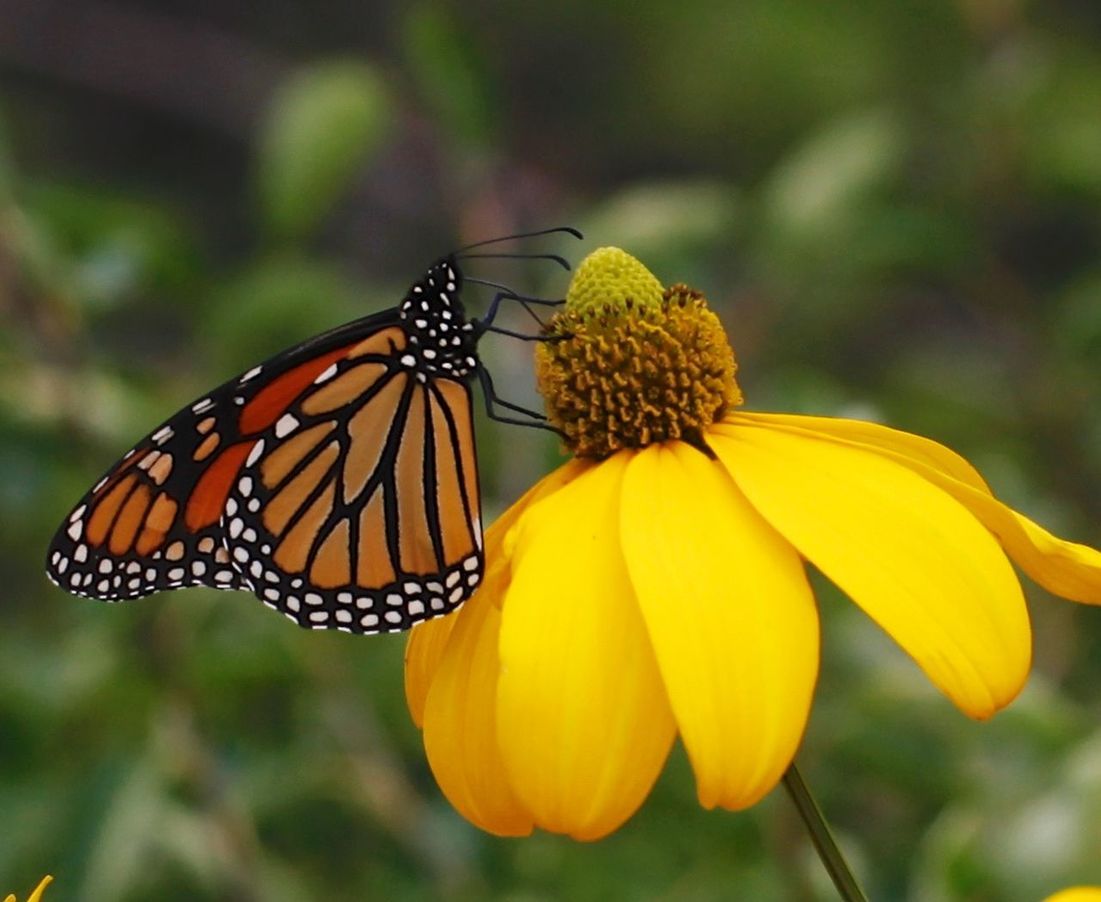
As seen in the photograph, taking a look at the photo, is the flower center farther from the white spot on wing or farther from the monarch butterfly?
the white spot on wing

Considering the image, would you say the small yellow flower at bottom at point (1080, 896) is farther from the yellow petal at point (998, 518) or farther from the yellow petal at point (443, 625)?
the yellow petal at point (443, 625)

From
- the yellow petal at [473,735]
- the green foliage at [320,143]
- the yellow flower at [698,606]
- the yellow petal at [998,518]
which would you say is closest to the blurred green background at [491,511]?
the green foliage at [320,143]

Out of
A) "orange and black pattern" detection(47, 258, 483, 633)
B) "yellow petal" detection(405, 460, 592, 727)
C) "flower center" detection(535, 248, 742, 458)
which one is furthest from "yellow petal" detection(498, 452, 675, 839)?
"orange and black pattern" detection(47, 258, 483, 633)

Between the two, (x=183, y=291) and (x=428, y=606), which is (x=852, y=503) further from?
(x=183, y=291)

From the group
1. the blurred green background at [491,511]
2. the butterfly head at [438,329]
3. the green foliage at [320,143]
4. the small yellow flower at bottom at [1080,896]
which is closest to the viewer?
the small yellow flower at bottom at [1080,896]

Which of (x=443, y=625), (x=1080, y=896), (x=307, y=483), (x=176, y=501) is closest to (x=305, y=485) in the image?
(x=307, y=483)
